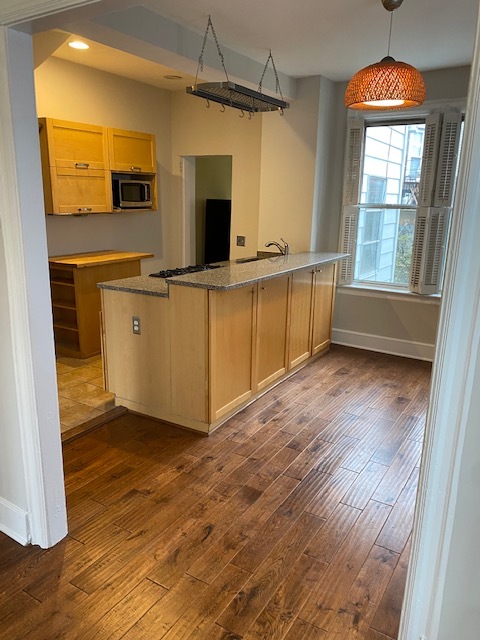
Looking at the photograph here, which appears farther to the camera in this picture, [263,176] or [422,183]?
[263,176]

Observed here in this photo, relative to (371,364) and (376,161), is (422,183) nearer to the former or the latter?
(376,161)

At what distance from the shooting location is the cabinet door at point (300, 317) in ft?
13.0

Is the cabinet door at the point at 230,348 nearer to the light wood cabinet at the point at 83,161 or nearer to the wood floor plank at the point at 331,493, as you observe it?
the wood floor plank at the point at 331,493

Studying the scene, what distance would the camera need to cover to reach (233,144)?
5227mm

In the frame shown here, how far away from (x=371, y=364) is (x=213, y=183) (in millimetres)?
3606

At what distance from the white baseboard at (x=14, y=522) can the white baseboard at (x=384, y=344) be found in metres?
3.79

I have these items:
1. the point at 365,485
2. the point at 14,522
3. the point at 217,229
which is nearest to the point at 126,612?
the point at 14,522

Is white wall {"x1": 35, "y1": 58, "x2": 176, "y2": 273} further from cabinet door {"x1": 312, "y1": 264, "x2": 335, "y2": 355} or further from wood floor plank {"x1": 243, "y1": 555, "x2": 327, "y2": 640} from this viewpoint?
wood floor plank {"x1": 243, "y1": 555, "x2": 327, "y2": 640}

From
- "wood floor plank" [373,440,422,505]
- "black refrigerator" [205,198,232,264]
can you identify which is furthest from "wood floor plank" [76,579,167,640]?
"black refrigerator" [205,198,232,264]

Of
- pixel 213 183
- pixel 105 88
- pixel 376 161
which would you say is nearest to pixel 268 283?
pixel 376 161

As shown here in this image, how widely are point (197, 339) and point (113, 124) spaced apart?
3.06 metres

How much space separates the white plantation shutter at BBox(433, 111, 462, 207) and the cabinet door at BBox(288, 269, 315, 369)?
4.65 ft

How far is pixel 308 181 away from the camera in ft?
15.4

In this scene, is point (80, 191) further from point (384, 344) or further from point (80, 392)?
point (384, 344)
